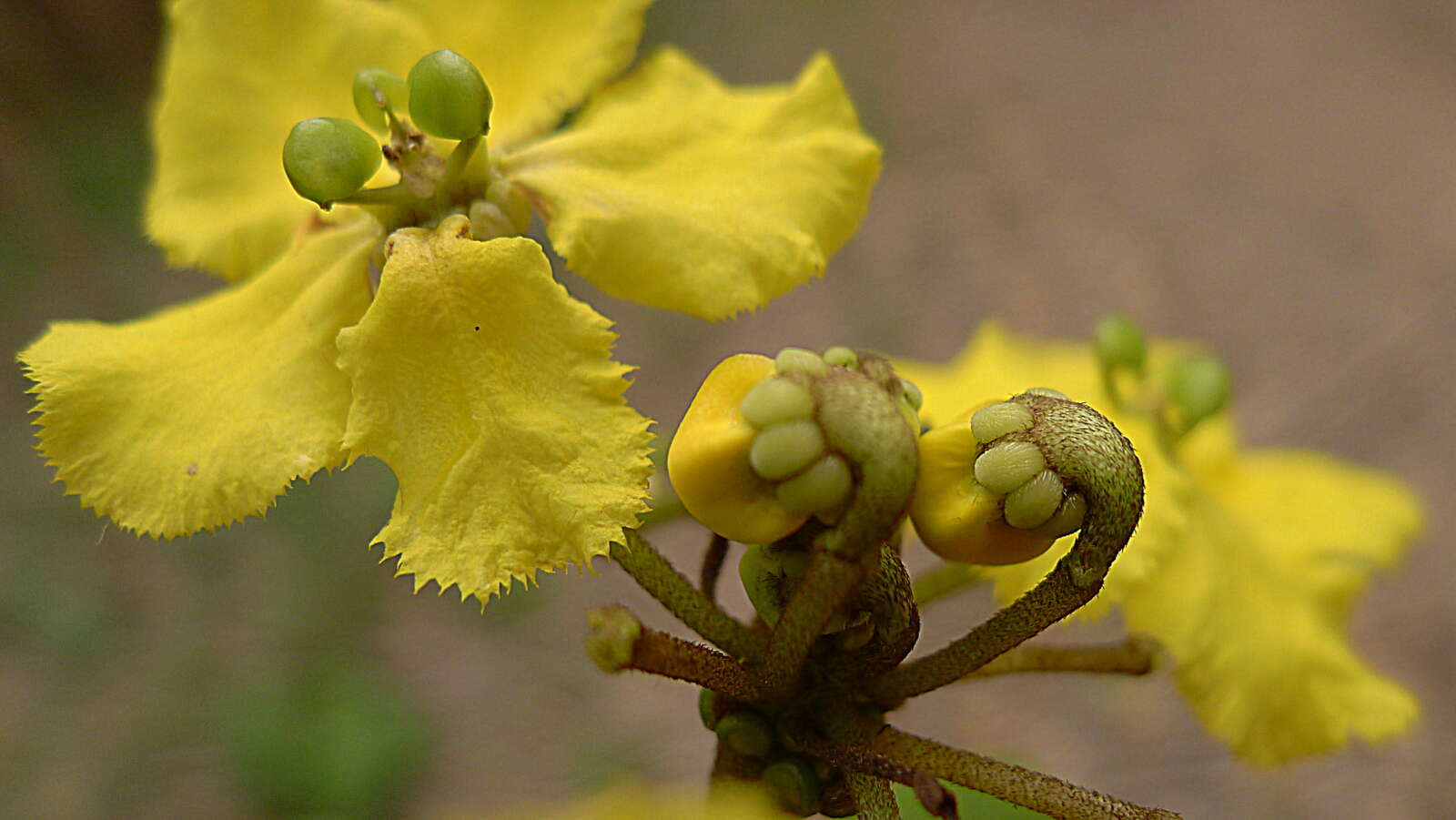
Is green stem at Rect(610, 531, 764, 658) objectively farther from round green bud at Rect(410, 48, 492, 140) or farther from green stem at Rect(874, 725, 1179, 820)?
round green bud at Rect(410, 48, 492, 140)

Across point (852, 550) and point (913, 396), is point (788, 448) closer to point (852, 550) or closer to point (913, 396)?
point (852, 550)

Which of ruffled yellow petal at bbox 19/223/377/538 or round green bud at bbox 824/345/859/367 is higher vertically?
round green bud at bbox 824/345/859/367

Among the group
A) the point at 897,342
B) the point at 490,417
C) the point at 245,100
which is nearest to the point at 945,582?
the point at 490,417

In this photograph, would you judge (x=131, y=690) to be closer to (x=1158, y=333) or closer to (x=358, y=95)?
(x=358, y=95)

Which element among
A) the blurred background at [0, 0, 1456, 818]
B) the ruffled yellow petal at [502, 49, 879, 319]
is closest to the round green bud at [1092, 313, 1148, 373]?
the ruffled yellow petal at [502, 49, 879, 319]

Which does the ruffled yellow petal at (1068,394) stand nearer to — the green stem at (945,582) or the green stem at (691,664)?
the green stem at (945,582)

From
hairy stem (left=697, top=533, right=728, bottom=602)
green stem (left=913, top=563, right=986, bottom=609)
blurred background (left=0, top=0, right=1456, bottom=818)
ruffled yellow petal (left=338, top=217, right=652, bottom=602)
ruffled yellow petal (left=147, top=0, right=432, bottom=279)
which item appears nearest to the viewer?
ruffled yellow petal (left=338, top=217, right=652, bottom=602)

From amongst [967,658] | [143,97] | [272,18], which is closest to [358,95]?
[272,18]

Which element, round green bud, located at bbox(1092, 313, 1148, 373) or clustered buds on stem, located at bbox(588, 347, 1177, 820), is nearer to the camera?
clustered buds on stem, located at bbox(588, 347, 1177, 820)
